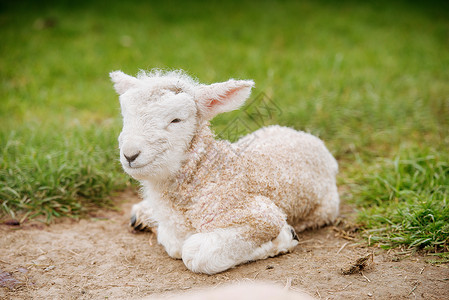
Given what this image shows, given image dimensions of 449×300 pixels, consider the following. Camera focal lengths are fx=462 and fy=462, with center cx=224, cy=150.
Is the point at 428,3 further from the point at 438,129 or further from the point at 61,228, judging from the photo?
the point at 61,228

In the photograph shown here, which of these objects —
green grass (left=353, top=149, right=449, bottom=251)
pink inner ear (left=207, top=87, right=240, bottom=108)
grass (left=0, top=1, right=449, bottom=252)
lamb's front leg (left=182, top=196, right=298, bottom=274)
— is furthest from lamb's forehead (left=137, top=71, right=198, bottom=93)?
green grass (left=353, top=149, right=449, bottom=251)

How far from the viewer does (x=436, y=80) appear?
7555 mm

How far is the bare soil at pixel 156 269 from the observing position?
2887mm

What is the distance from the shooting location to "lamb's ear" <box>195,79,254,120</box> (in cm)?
310

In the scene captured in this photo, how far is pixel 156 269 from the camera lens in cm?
325

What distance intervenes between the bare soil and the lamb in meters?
0.16

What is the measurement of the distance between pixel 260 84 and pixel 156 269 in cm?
414

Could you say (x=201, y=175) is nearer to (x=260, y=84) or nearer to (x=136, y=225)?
(x=136, y=225)

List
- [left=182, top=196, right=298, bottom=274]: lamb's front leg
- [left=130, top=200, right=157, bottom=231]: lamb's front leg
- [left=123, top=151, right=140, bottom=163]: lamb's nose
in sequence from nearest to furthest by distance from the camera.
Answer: [left=123, top=151, right=140, bottom=163]: lamb's nose < [left=182, top=196, right=298, bottom=274]: lamb's front leg < [left=130, top=200, right=157, bottom=231]: lamb's front leg

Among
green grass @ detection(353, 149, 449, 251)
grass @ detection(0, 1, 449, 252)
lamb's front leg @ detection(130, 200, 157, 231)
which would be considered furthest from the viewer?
grass @ detection(0, 1, 449, 252)

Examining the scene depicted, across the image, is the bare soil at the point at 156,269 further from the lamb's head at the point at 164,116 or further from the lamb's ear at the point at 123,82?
the lamb's ear at the point at 123,82

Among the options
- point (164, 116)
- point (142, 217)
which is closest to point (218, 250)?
point (164, 116)

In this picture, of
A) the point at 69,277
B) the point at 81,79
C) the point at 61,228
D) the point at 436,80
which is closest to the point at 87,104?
the point at 81,79

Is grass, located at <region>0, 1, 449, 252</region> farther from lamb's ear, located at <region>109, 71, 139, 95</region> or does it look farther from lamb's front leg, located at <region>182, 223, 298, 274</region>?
lamb's ear, located at <region>109, 71, 139, 95</region>
